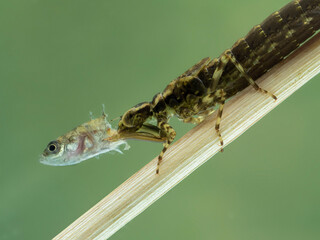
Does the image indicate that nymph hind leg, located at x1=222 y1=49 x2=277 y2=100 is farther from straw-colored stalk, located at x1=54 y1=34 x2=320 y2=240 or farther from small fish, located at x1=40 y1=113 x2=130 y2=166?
small fish, located at x1=40 y1=113 x2=130 y2=166

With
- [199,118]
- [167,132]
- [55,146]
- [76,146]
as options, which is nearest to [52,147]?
[55,146]

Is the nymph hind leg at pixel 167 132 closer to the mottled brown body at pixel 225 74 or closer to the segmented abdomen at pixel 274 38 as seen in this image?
the mottled brown body at pixel 225 74

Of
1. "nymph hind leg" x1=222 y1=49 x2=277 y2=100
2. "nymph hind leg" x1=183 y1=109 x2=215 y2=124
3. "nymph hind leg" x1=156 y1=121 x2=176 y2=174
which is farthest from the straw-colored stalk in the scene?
"nymph hind leg" x1=183 y1=109 x2=215 y2=124

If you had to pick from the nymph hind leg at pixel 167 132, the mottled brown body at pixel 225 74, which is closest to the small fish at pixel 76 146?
the mottled brown body at pixel 225 74

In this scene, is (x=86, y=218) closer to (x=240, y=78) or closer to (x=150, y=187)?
(x=150, y=187)

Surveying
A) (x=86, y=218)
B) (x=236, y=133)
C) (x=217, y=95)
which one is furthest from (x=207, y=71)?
(x=86, y=218)
